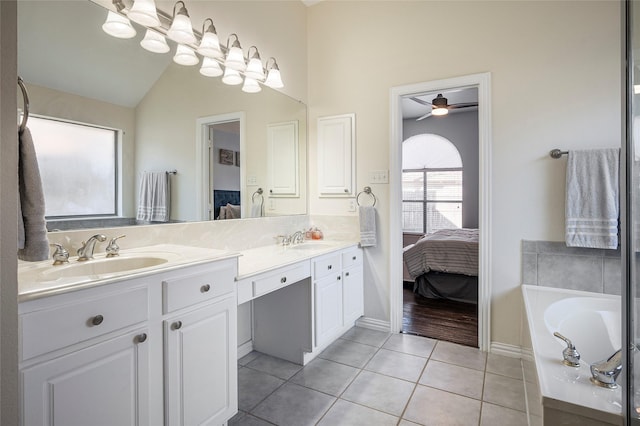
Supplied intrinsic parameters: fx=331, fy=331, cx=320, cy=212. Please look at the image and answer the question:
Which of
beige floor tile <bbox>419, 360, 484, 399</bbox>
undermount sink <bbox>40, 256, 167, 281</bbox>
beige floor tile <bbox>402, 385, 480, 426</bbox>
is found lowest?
beige floor tile <bbox>402, 385, 480, 426</bbox>

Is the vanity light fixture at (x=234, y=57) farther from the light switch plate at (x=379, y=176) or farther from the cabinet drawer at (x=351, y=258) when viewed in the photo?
the cabinet drawer at (x=351, y=258)

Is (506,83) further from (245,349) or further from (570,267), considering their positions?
(245,349)

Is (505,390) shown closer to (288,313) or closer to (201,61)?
(288,313)

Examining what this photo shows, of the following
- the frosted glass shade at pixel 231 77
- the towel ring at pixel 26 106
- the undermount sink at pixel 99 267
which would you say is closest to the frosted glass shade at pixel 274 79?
the frosted glass shade at pixel 231 77

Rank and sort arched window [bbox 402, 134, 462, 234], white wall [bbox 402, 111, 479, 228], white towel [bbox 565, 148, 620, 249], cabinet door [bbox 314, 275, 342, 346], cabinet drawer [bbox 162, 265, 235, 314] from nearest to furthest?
cabinet drawer [bbox 162, 265, 235, 314], white towel [bbox 565, 148, 620, 249], cabinet door [bbox 314, 275, 342, 346], white wall [bbox 402, 111, 479, 228], arched window [bbox 402, 134, 462, 234]

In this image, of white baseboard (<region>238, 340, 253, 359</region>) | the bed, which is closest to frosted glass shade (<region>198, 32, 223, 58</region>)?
white baseboard (<region>238, 340, 253, 359</region>)

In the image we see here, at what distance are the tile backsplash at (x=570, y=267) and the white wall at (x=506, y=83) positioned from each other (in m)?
0.07

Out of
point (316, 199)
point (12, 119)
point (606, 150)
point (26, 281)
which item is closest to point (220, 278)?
point (26, 281)

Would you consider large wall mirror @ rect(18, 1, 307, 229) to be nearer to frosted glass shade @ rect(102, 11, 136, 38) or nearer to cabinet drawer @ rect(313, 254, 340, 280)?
frosted glass shade @ rect(102, 11, 136, 38)

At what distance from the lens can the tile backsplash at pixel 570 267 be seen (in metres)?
2.17

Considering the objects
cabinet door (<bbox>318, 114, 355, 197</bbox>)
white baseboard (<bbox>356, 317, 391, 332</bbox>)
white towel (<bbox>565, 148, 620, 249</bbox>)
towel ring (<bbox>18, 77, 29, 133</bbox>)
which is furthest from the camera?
cabinet door (<bbox>318, 114, 355, 197</bbox>)

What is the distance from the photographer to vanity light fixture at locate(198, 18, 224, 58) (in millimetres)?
1988

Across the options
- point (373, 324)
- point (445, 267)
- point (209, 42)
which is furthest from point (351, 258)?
point (209, 42)

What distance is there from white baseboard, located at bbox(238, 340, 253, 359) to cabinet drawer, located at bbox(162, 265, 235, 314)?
1.06m
